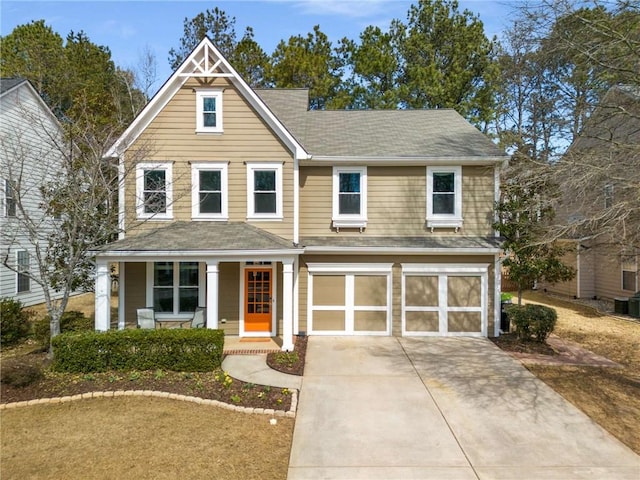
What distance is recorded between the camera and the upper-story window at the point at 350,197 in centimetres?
1389

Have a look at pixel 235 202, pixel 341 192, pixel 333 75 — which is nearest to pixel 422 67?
pixel 333 75

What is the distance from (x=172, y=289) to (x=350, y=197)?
6.45 metres

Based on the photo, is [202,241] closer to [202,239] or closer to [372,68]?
[202,239]

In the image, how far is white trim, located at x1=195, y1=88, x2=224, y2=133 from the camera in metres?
13.2

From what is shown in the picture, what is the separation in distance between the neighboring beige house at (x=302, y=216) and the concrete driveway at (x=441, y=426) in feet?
9.10

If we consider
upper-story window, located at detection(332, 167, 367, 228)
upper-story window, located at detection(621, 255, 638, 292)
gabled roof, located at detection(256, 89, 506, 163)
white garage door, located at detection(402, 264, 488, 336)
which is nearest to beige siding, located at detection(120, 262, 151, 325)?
upper-story window, located at detection(332, 167, 367, 228)

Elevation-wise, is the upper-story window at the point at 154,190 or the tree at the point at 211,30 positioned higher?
the tree at the point at 211,30

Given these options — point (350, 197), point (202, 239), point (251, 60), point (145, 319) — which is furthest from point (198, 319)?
point (251, 60)

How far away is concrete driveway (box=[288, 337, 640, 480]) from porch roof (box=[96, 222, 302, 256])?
3.49m

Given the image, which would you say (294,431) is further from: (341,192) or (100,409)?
(341,192)

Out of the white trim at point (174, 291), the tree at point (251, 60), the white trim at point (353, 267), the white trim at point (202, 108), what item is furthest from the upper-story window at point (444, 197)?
the tree at point (251, 60)

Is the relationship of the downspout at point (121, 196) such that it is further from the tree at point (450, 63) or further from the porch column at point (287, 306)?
the tree at point (450, 63)

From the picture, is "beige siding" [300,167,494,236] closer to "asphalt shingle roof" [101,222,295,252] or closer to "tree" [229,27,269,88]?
"asphalt shingle roof" [101,222,295,252]

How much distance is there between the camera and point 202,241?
467 inches
